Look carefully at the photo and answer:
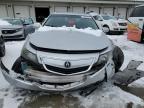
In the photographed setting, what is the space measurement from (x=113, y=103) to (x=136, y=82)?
1199mm

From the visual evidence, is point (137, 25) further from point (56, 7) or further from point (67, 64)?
point (56, 7)

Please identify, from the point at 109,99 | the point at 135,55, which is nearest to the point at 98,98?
the point at 109,99

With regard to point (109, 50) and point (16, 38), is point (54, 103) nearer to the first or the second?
point (109, 50)

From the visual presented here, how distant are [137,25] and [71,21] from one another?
503cm

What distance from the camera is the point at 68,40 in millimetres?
3494

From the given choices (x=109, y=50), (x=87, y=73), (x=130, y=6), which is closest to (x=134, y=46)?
(x=109, y=50)

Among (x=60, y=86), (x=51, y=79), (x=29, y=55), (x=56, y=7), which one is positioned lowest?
(x=60, y=86)

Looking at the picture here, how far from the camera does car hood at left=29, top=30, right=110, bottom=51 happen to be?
3.26m

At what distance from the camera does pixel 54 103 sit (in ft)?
11.0

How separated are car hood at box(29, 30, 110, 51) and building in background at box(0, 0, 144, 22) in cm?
1895

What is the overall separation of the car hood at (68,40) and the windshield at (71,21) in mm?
880

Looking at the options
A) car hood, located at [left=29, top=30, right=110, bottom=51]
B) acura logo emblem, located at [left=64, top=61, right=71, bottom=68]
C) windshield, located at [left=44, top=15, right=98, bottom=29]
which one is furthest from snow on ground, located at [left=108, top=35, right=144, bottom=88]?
acura logo emblem, located at [left=64, top=61, right=71, bottom=68]

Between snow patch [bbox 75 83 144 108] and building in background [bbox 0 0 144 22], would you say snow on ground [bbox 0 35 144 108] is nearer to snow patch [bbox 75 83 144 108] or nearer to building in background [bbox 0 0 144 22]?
snow patch [bbox 75 83 144 108]

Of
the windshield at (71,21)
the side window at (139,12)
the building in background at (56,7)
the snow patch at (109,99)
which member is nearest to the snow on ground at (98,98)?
the snow patch at (109,99)
